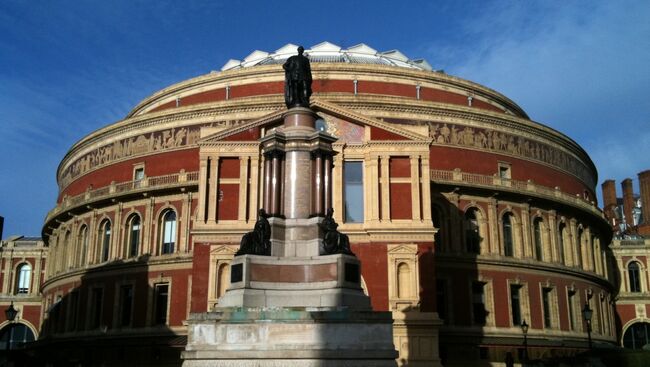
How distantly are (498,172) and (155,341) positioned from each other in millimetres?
25220

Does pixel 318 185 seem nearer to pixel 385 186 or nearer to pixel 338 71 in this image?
pixel 385 186

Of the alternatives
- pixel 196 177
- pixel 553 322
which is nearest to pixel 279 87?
pixel 196 177

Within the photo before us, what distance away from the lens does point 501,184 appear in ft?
155

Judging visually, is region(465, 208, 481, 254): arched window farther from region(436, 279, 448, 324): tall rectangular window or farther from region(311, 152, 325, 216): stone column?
region(311, 152, 325, 216): stone column

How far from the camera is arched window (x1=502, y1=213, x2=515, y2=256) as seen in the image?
47406 mm

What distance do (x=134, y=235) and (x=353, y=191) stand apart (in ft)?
60.6

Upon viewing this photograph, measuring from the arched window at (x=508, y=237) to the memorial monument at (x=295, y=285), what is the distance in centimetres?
2980

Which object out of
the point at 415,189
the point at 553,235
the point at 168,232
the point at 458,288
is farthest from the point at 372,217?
the point at 553,235

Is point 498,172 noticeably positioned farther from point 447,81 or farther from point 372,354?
point 372,354

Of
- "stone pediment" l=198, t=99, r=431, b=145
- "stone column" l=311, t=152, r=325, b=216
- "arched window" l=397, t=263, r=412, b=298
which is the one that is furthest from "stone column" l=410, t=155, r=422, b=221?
"stone column" l=311, t=152, r=325, b=216

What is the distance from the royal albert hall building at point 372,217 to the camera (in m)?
37.8

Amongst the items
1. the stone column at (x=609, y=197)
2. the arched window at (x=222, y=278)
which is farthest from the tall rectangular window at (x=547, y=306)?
the stone column at (x=609, y=197)

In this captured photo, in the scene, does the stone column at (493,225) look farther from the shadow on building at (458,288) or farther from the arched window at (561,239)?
the arched window at (561,239)

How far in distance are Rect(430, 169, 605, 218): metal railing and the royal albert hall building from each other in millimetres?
117
